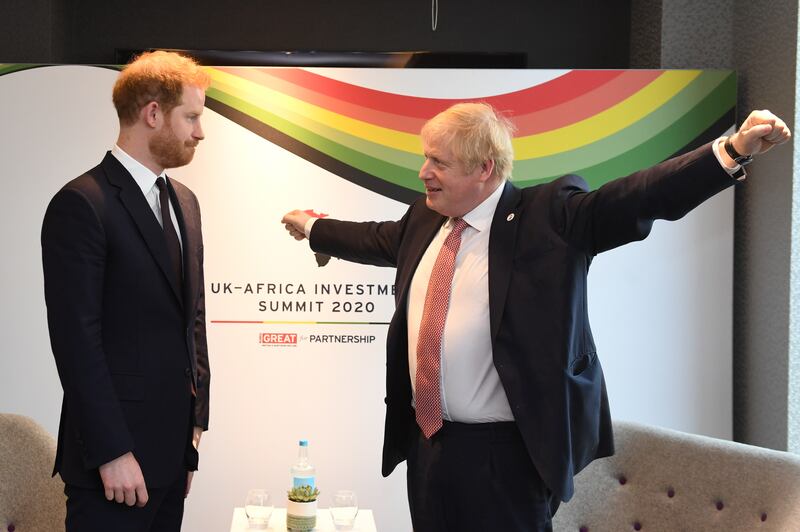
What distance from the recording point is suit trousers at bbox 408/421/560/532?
2.53m

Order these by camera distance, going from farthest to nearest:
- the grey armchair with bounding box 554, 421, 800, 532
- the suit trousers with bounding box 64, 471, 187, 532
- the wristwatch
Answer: the grey armchair with bounding box 554, 421, 800, 532, the suit trousers with bounding box 64, 471, 187, 532, the wristwatch

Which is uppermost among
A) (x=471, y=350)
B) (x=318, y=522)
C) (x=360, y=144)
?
(x=360, y=144)

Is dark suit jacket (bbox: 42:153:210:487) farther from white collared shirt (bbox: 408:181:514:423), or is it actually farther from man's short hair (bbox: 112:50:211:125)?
white collared shirt (bbox: 408:181:514:423)

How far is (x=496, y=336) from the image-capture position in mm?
2506

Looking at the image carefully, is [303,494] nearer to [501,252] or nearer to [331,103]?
[501,252]

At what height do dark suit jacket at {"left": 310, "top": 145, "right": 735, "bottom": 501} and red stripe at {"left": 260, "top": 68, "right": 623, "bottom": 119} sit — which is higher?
red stripe at {"left": 260, "top": 68, "right": 623, "bottom": 119}


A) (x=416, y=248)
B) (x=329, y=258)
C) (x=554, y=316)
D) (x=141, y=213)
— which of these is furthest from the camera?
A: (x=329, y=258)

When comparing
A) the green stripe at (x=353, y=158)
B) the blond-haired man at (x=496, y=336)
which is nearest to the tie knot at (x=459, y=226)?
the blond-haired man at (x=496, y=336)

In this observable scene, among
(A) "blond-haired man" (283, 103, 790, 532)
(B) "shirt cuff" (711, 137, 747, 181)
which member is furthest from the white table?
(B) "shirt cuff" (711, 137, 747, 181)

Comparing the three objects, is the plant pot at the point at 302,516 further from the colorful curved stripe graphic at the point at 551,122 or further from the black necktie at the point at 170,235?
the colorful curved stripe graphic at the point at 551,122

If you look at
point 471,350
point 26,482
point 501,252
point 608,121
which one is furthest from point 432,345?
point 608,121

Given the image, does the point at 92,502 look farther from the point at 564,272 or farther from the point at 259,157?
the point at 259,157

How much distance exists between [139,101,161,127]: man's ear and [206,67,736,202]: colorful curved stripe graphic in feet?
6.11

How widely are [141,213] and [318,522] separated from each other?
1.43 meters
